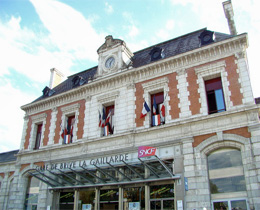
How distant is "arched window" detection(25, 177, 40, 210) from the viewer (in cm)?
1973

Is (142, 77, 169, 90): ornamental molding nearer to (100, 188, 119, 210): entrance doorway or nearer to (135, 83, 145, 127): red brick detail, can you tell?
(135, 83, 145, 127): red brick detail

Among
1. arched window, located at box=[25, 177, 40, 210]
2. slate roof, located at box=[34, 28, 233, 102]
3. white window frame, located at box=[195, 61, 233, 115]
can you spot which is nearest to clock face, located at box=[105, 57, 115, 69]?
slate roof, located at box=[34, 28, 233, 102]

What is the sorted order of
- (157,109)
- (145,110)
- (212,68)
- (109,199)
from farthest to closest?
(157,109)
(145,110)
(109,199)
(212,68)

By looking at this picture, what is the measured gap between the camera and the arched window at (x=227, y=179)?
12633mm

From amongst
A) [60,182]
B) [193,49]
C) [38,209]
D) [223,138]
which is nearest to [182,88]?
[193,49]

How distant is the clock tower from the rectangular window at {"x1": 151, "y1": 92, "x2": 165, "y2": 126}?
136 inches

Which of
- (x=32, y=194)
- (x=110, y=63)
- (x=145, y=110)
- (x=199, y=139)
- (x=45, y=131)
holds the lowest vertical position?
(x=32, y=194)

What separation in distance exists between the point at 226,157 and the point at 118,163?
5.69m

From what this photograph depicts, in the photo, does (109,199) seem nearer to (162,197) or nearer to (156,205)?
(156,205)

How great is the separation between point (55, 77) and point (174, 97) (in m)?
14.0

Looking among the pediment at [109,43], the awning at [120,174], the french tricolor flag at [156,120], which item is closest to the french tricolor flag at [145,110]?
the french tricolor flag at [156,120]

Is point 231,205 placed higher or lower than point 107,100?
lower

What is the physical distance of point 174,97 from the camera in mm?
16094

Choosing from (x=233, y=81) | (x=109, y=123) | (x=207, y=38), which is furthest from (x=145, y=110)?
(x=207, y=38)
